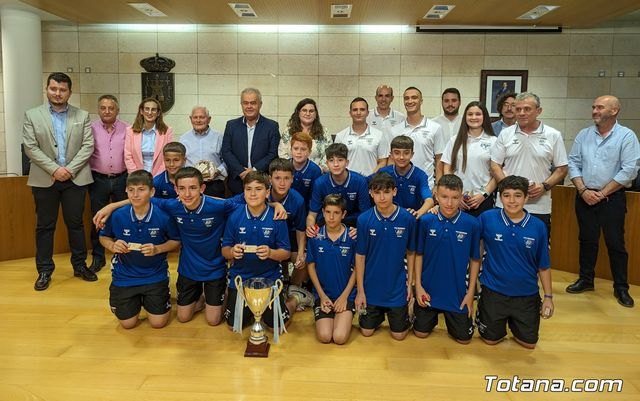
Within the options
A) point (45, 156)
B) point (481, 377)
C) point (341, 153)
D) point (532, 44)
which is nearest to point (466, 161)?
point (341, 153)

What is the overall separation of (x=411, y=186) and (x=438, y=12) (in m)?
3.54

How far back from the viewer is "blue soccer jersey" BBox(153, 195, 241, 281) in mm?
3430

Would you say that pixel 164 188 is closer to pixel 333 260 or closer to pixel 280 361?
pixel 333 260

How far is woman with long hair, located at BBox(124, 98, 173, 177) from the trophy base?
2.28 meters

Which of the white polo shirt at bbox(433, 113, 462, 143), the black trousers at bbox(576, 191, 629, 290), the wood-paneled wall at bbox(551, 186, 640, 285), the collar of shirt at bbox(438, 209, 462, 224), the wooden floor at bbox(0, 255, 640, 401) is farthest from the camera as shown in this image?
the white polo shirt at bbox(433, 113, 462, 143)

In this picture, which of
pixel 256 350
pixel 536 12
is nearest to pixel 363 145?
pixel 256 350

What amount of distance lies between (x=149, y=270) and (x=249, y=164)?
136 cm

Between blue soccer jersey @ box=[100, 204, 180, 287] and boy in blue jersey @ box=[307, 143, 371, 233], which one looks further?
boy in blue jersey @ box=[307, 143, 371, 233]

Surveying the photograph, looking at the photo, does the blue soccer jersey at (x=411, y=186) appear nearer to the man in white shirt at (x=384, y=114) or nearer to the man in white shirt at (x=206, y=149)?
the man in white shirt at (x=384, y=114)

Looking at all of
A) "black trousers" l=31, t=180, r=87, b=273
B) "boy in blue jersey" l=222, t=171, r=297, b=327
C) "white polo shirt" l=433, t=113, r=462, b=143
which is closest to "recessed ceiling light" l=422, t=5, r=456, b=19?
"white polo shirt" l=433, t=113, r=462, b=143

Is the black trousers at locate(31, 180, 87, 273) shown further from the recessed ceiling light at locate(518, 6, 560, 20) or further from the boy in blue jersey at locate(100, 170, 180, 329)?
the recessed ceiling light at locate(518, 6, 560, 20)

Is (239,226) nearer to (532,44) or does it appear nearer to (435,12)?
(435,12)

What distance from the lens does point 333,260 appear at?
328 cm

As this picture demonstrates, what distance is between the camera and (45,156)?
4141mm
